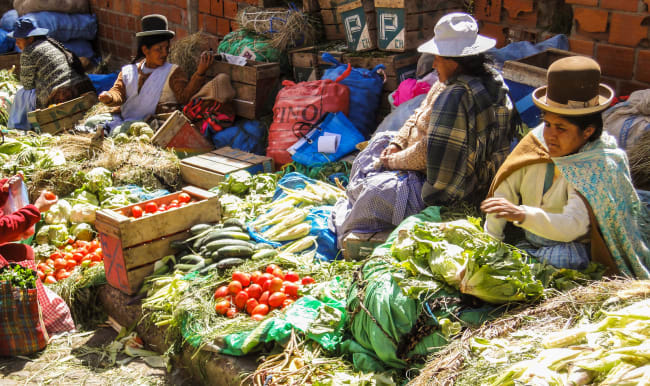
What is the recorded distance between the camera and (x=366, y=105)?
6.45 meters

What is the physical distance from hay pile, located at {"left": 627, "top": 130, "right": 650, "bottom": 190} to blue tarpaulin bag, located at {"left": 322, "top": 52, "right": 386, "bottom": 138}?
9.58 feet

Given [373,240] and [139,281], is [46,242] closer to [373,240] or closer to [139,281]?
[139,281]

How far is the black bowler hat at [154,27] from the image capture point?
7.25 metres

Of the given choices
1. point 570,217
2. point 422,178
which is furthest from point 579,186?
point 422,178

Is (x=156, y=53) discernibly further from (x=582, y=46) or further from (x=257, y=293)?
(x=582, y=46)

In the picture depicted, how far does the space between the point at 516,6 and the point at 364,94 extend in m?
1.68

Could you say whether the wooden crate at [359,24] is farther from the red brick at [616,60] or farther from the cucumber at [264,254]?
the cucumber at [264,254]

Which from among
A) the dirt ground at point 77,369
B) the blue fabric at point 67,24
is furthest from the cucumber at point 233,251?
the blue fabric at point 67,24

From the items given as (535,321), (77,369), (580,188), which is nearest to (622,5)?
(580,188)

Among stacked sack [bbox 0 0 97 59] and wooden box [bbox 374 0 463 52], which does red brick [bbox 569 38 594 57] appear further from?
stacked sack [bbox 0 0 97 59]

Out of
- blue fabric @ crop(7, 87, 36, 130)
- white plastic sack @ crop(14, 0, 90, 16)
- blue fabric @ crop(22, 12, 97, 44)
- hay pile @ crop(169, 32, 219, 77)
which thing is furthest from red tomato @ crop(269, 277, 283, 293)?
white plastic sack @ crop(14, 0, 90, 16)

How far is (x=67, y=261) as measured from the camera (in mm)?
5285

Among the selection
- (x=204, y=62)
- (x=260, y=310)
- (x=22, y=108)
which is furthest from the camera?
(x=22, y=108)

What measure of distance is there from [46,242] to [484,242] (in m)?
4.26
